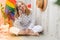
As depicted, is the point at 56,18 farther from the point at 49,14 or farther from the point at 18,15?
the point at 18,15

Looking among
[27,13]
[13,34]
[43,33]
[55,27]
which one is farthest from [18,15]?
[55,27]

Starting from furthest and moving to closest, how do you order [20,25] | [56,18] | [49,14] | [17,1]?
1. [17,1]
2. [20,25]
3. [49,14]
4. [56,18]

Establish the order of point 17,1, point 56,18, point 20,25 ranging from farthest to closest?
point 17,1 < point 20,25 < point 56,18

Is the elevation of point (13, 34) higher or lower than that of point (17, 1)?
lower

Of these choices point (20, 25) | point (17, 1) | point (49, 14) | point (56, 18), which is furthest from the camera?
point (17, 1)

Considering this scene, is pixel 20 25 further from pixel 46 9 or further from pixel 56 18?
pixel 56 18

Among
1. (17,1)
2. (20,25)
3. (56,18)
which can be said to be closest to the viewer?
(56,18)

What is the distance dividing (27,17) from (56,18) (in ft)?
1.18

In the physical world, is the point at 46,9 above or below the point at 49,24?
above

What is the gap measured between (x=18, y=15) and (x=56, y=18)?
47 cm

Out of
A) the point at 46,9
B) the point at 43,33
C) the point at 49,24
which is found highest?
the point at 46,9

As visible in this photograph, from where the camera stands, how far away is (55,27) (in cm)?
105

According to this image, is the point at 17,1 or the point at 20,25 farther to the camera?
the point at 17,1

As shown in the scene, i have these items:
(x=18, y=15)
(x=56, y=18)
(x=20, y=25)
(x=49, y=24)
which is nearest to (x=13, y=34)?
(x=20, y=25)
